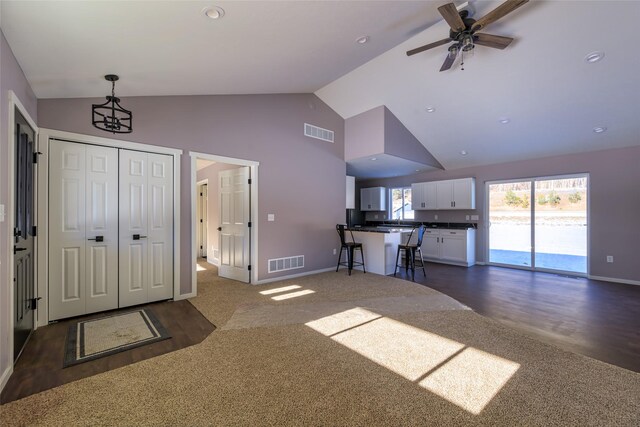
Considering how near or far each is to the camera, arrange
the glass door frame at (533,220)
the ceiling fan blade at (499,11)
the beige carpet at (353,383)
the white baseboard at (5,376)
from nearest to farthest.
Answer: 1. the beige carpet at (353,383)
2. the white baseboard at (5,376)
3. the ceiling fan blade at (499,11)
4. the glass door frame at (533,220)

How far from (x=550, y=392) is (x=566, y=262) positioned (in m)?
5.02

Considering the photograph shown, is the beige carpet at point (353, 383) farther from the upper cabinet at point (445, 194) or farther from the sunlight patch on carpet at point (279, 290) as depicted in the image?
the upper cabinet at point (445, 194)

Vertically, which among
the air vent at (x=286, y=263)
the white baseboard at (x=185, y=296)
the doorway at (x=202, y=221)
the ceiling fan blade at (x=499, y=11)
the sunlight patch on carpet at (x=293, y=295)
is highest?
the ceiling fan blade at (x=499, y=11)

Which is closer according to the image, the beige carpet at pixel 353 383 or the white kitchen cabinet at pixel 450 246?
the beige carpet at pixel 353 383

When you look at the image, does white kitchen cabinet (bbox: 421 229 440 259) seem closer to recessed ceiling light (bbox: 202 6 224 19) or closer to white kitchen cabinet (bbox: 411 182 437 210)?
white kitchen cabinet (bbox: 411 182 437 210)

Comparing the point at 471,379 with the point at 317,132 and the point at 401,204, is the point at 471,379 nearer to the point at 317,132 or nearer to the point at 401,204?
the point at 317,132

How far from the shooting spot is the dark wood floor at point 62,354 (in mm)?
1976

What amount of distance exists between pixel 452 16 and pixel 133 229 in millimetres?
4264

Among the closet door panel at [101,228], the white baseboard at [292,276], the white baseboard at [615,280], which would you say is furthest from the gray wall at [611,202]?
the closet door panel at [101,228]

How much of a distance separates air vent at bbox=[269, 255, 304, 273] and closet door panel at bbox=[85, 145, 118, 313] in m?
2.24

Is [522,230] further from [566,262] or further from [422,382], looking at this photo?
[422,382]

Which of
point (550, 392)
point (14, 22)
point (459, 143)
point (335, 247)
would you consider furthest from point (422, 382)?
point (459, 143)

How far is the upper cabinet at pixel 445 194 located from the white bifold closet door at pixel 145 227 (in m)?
5.92

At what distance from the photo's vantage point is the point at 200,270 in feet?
19.0
